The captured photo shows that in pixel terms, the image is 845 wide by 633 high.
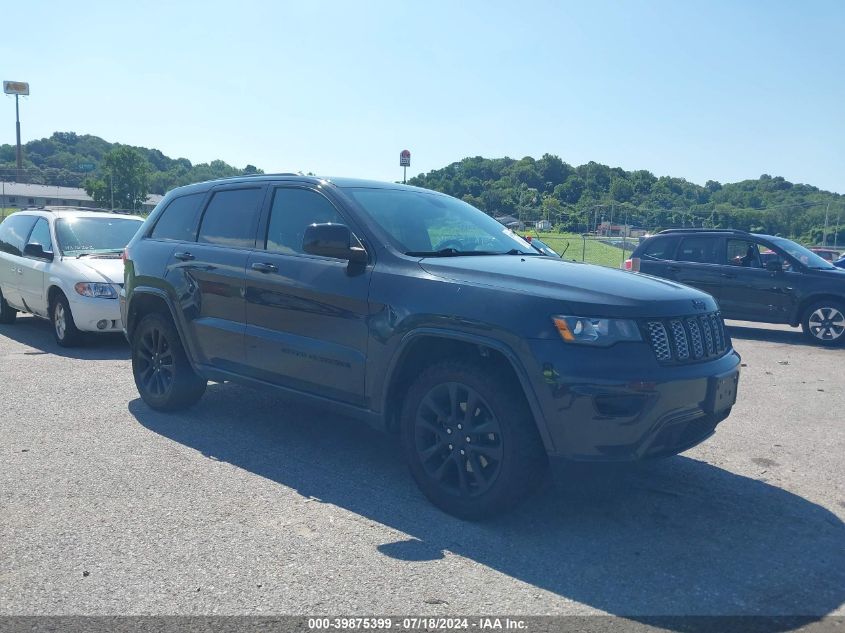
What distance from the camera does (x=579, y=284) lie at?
392 centimetres

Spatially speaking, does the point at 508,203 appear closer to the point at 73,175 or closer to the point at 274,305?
the point at 274,305

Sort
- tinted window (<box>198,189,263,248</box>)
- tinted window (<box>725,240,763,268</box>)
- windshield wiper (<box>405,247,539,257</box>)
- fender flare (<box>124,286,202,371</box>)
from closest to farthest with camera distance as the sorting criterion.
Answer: windshield wiper (<box>405,247,539,257</box>) < tinted window (<box>198,189,263,248</box>) < fender flare (<box>124,286,202,371</box>) < tinted window (<box>725,240,763,268</box>)

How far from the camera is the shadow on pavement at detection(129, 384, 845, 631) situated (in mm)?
3307

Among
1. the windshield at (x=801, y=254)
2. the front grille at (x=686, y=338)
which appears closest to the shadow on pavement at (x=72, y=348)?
the front grille at (x=686, y=338)

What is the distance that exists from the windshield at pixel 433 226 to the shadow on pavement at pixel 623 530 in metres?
1.46

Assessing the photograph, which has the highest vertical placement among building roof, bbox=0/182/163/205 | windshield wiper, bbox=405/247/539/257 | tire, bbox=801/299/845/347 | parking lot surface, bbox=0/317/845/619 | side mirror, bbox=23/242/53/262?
building roof, bbox=0/182/163/205

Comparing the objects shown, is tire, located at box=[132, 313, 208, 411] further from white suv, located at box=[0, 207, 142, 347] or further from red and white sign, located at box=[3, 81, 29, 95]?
red and white sign, located at box=[3, 81, 29, 95]

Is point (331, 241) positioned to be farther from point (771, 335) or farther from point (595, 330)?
point (771, 335)

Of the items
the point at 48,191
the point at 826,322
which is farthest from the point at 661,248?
the point at 48,191

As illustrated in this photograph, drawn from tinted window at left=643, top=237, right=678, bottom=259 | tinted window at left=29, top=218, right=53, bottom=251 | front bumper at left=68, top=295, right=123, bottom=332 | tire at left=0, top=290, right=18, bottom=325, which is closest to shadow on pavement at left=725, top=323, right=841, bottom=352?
tinted window at left=643, top=237, right=678, bottom=259

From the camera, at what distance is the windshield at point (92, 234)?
31.9 ft

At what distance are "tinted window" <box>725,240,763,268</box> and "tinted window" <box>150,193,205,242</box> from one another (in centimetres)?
927

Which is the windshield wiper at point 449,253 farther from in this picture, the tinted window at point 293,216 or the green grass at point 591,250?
the green grass at point 591,250

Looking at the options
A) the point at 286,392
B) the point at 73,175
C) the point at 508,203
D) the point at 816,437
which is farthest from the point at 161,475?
the point at 73,175
